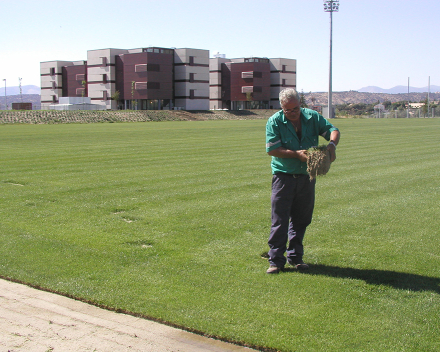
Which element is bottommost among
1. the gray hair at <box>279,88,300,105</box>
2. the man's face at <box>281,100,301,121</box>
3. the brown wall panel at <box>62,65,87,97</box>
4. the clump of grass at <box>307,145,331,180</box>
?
the clump of grass at <box>307,145,331,180</box>

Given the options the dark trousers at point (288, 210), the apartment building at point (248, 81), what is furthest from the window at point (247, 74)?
the dark trousers at point (288, 210)

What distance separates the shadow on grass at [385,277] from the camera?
5465 millimetres

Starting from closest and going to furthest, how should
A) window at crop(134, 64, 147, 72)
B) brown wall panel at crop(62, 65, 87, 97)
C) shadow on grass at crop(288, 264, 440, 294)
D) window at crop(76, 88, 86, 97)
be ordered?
shadow on grass at crop(288, 264, 440, 294) → window at crop(134, 64, 147, 72) → window at crop(76, 88, 86, 97) → brown wall panel at crop(62, 65, 87, 97)

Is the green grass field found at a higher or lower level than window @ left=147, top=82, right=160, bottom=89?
lower

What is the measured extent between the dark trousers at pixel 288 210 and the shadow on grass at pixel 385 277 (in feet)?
1.16

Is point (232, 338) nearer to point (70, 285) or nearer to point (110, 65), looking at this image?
point (70, 285)

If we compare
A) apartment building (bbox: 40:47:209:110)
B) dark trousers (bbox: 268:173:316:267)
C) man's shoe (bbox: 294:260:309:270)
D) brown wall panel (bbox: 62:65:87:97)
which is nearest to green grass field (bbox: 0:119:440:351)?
man's shoe (bbox: 294:260:309:270)

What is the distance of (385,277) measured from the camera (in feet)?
18.9

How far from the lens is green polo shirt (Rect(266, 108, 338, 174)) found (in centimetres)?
575

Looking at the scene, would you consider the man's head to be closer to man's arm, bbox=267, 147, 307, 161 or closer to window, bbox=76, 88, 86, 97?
man's arm, bbox=267, 147, 307, 161

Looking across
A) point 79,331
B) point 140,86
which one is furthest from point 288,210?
point 140,86

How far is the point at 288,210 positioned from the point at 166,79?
9122 centimetres

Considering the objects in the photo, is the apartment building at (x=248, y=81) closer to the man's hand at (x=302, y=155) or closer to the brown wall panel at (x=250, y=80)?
the brown wall panel at (x=250, y=80)

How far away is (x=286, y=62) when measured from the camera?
11338cm
